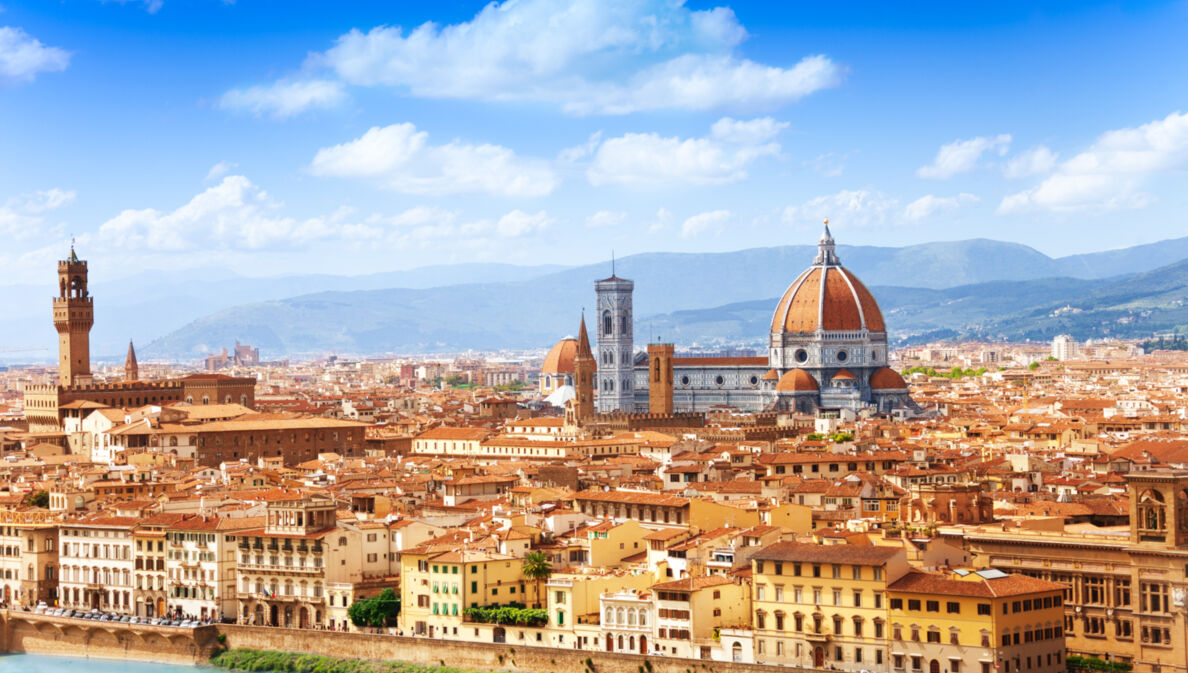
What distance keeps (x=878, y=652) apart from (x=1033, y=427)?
46.1m

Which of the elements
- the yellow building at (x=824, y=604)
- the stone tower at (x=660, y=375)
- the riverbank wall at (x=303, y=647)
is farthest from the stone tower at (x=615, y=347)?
the yellow building at (x=824, y=604)

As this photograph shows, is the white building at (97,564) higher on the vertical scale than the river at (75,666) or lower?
higher

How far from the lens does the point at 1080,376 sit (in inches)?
6668

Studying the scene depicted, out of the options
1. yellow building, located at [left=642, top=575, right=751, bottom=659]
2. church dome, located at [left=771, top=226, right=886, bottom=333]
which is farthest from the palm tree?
church dome, located at [left=771, top=226, right=886, bottom=333]

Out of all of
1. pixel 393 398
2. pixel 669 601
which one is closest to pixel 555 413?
pixel 393 398

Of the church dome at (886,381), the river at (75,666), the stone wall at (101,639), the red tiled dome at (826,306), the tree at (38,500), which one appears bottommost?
the river at (75,666)

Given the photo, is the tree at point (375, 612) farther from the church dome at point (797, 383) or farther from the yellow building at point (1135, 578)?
the church dome at point (797, 383)

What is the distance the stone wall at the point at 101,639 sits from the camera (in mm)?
47125

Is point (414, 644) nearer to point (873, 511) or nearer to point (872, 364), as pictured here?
point (873, 511)

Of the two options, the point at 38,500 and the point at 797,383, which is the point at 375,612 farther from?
the point at 797,383

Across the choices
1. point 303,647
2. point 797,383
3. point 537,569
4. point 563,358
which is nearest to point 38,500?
point 303,647

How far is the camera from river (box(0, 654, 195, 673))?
46.9 metres

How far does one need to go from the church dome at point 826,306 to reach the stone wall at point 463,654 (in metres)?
76.4

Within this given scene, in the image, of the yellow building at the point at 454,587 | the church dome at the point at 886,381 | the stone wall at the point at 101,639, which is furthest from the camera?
the church dome at the point at 886,381
